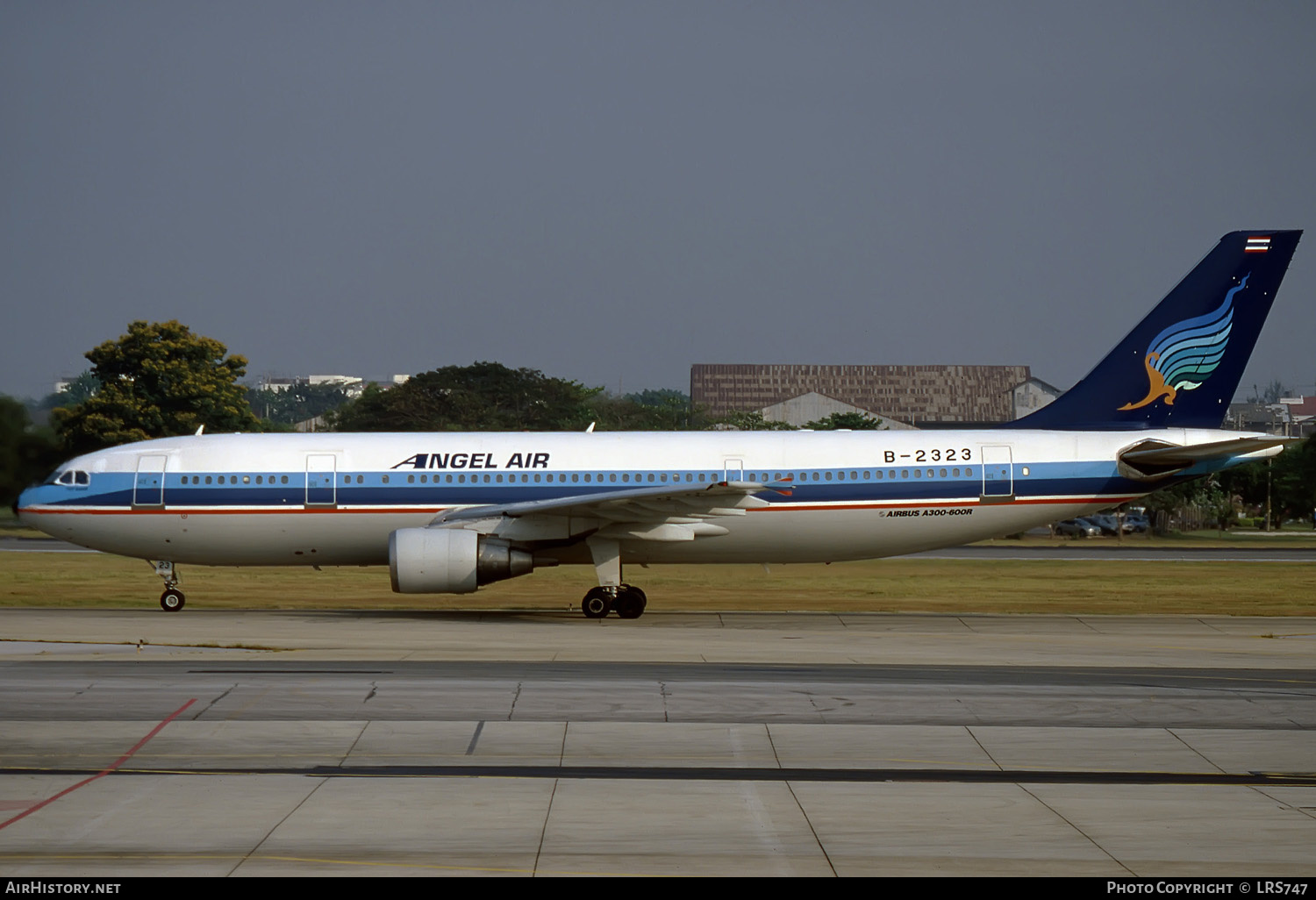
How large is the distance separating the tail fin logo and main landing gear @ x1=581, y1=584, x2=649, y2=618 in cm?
1217

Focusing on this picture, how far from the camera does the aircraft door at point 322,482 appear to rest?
28.6 meters

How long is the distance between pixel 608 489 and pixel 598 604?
8.33 feet

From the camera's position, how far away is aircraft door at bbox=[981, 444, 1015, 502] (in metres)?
29.1

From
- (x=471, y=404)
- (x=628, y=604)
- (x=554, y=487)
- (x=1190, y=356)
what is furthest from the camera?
(x=471, y=404)

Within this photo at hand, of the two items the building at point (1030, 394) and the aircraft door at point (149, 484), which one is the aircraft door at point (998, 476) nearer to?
the aircraft door at point (149, 484)

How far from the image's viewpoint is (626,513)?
27.6 meters

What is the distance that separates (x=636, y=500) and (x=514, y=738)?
12322mm

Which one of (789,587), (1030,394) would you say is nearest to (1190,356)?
(789,587)

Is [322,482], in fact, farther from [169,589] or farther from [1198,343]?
[1198,343]

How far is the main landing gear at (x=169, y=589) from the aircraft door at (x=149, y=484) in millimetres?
1619

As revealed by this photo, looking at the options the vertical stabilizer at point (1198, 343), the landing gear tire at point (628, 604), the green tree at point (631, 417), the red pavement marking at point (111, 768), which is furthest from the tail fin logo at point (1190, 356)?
the green tree at point (631, 417)

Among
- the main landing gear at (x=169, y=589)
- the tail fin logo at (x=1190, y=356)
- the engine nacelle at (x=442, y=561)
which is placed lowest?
the main landing gear at (x=169, y=589)

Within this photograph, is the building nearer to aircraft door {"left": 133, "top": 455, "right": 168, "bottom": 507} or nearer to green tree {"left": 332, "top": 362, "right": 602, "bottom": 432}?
green tree {"left": 332, "top": 362, "right": 602, "bottom": 432}

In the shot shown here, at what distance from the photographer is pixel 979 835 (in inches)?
428
